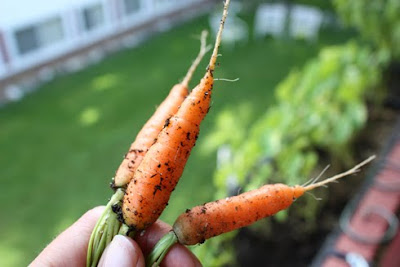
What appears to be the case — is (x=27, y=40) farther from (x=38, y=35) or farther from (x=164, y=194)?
(x=164, y=194)

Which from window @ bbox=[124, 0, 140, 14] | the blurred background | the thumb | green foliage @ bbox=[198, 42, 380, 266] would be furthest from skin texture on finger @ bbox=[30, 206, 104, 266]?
window @ bbox=[124, 0, 140, 14]

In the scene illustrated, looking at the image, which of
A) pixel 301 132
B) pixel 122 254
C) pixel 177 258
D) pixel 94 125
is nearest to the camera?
pixel 122 254

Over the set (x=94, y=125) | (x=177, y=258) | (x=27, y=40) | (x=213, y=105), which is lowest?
(x=94, y=125)

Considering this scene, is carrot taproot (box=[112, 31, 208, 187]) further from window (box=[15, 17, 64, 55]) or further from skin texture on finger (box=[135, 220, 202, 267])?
window (box=[15, 17, 64, 55])

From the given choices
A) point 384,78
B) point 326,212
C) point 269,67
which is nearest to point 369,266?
point 326,212

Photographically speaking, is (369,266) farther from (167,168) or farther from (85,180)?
(85,180)

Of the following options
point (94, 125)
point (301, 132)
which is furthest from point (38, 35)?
point (301, 132)

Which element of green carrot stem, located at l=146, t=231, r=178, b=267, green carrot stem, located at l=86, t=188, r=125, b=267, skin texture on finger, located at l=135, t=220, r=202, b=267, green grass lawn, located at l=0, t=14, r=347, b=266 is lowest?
green grass lawn, located at l=0, t=14, r=347, b=266
